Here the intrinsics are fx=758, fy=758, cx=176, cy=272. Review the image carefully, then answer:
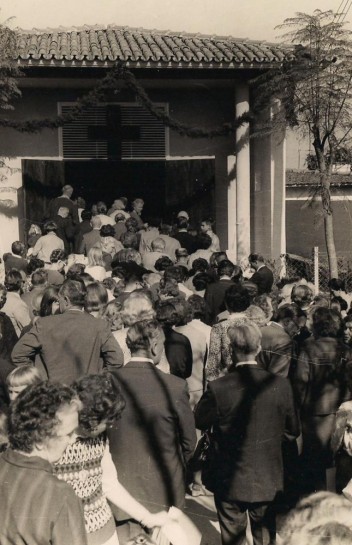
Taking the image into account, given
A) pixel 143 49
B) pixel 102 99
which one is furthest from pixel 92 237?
pixel 143 49

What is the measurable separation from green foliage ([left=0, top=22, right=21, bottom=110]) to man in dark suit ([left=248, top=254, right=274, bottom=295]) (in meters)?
6.37

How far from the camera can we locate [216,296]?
7992 mm

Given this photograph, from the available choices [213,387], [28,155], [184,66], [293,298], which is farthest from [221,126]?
[213,387]

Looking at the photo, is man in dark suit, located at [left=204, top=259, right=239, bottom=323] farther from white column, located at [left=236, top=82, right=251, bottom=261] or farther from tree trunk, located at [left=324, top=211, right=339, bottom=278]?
tree trunk, located at [left=324, top=211, right=339, bottom=278]

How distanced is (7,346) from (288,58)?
415 inches

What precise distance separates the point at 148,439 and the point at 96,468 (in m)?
0.54

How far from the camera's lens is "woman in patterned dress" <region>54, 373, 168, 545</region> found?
3793 millimetres

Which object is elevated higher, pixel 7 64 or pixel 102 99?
pixel 7 64

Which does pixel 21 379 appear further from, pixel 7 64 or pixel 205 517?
pixel 7 64

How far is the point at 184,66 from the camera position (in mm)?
14766

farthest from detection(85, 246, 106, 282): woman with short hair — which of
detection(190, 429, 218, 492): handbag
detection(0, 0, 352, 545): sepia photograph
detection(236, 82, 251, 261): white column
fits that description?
detection(236, 82, 251, 261): white column

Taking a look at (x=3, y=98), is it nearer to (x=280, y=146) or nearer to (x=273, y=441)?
(x=280, y=146)

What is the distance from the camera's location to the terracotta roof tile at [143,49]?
14.5 meters

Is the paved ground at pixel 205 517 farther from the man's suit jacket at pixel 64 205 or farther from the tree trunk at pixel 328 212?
the tree trunk at pixel 328 212
